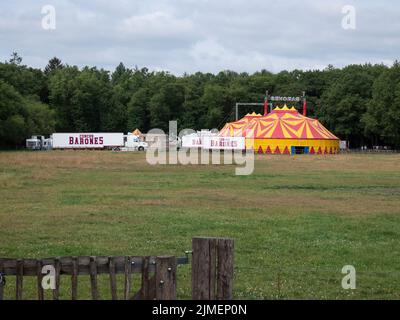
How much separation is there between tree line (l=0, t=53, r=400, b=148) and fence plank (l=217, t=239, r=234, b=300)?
273 ft

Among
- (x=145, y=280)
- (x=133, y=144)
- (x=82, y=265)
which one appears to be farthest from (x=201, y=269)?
(x=133, y=144)

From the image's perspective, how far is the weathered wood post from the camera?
5398 mm

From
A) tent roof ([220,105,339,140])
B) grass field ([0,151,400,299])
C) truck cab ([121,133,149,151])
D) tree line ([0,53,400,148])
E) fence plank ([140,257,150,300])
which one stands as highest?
tree line ([0,53,400,148])

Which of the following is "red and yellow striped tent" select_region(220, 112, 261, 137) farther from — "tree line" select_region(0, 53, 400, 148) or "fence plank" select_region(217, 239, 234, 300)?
"fence plank" select_region(217, 239, 234, 300)

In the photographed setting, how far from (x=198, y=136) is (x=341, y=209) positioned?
6636cm

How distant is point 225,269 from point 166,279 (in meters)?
0.55

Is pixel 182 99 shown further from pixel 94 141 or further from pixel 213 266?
pixel 213 266

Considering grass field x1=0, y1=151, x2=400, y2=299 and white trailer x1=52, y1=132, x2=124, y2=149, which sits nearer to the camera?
grass field x1=0, y1=151, x2=400, y2=299

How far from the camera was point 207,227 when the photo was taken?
1457 centimetres

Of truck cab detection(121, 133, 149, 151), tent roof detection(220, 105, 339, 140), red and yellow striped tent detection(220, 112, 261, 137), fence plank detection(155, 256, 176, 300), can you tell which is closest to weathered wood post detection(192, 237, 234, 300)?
fence plank detection(155, 256, 176, 300)

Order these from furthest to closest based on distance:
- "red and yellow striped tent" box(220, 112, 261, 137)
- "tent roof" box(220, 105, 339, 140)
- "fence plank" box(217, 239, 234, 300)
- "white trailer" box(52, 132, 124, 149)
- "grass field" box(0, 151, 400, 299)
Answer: "white trailer" box(52, 132, 124, 149)
"red and yellow striped tent" box(220, 112, 261, 137)
"tent roof" box(220, 105, 339, 140)
"grass field" box(0, 151, 400, 299)
"fence plank" box(217, 239, 234, 300)

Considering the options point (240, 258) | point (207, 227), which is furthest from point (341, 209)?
point (240, 258)

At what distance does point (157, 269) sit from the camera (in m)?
5.61
